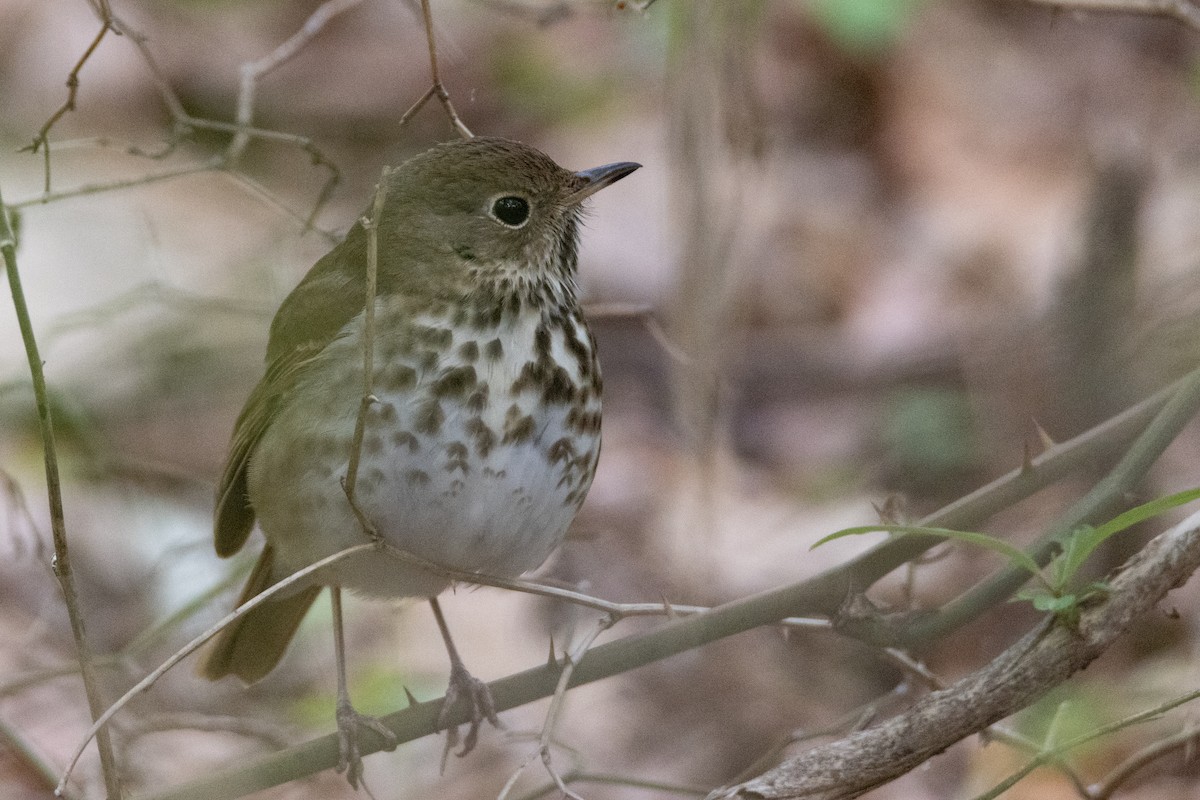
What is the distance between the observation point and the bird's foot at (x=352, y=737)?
2.17 m

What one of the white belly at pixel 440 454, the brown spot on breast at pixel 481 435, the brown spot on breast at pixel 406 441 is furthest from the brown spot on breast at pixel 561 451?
the brown spot on breast at pixel 406 441

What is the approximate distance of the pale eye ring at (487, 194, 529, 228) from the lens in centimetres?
240

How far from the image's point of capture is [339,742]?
2127mm

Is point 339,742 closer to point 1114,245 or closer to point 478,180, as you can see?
point 478,180

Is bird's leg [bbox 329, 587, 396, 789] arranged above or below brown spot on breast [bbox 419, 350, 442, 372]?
below

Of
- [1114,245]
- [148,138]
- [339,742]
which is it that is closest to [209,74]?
[148,138]

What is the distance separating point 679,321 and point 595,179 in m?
1.35

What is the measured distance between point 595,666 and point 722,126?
2.01m

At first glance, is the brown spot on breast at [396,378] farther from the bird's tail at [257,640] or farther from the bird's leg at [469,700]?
the bird's tail at [257,640]

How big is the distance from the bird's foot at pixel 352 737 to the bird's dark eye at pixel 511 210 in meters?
0.78

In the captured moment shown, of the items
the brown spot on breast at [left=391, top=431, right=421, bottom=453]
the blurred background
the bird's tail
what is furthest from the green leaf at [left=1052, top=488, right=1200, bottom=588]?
the bird's tail

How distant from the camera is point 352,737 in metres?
2.34

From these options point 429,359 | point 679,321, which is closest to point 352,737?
point 429,359

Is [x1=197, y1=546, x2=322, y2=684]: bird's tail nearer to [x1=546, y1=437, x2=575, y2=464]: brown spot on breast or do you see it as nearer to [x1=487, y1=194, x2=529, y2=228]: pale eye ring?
[x1=546, y1=437, x2=575, y2=464]: brown spot on breast
